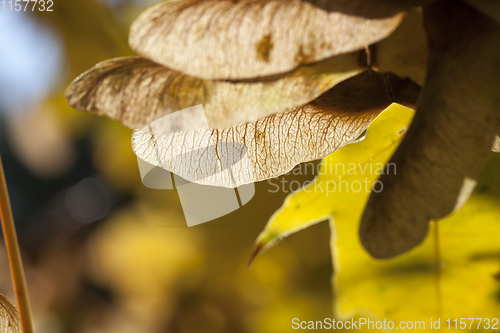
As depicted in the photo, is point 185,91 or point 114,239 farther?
point 114,239

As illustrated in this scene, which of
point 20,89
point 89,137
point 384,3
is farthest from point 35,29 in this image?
point 384,3

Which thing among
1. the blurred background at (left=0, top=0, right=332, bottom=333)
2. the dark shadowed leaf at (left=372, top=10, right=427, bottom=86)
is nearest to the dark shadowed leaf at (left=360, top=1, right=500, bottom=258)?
the dark shadowed leaf at (left=372, top=10, right=427, bottom=86)

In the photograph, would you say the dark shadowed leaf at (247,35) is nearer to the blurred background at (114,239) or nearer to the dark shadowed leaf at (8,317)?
the dark shadowed leaf at (8,317)

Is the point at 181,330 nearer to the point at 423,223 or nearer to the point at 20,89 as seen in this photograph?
the point at 20,89

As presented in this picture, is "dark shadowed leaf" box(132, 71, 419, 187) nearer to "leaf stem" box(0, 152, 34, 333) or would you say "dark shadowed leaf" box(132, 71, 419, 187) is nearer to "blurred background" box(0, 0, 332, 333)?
"leaf stem" box(0, 152, 34, 333)

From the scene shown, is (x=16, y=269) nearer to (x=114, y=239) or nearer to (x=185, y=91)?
(x=185, y=91)

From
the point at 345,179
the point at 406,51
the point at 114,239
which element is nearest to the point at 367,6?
the point at 406,51
